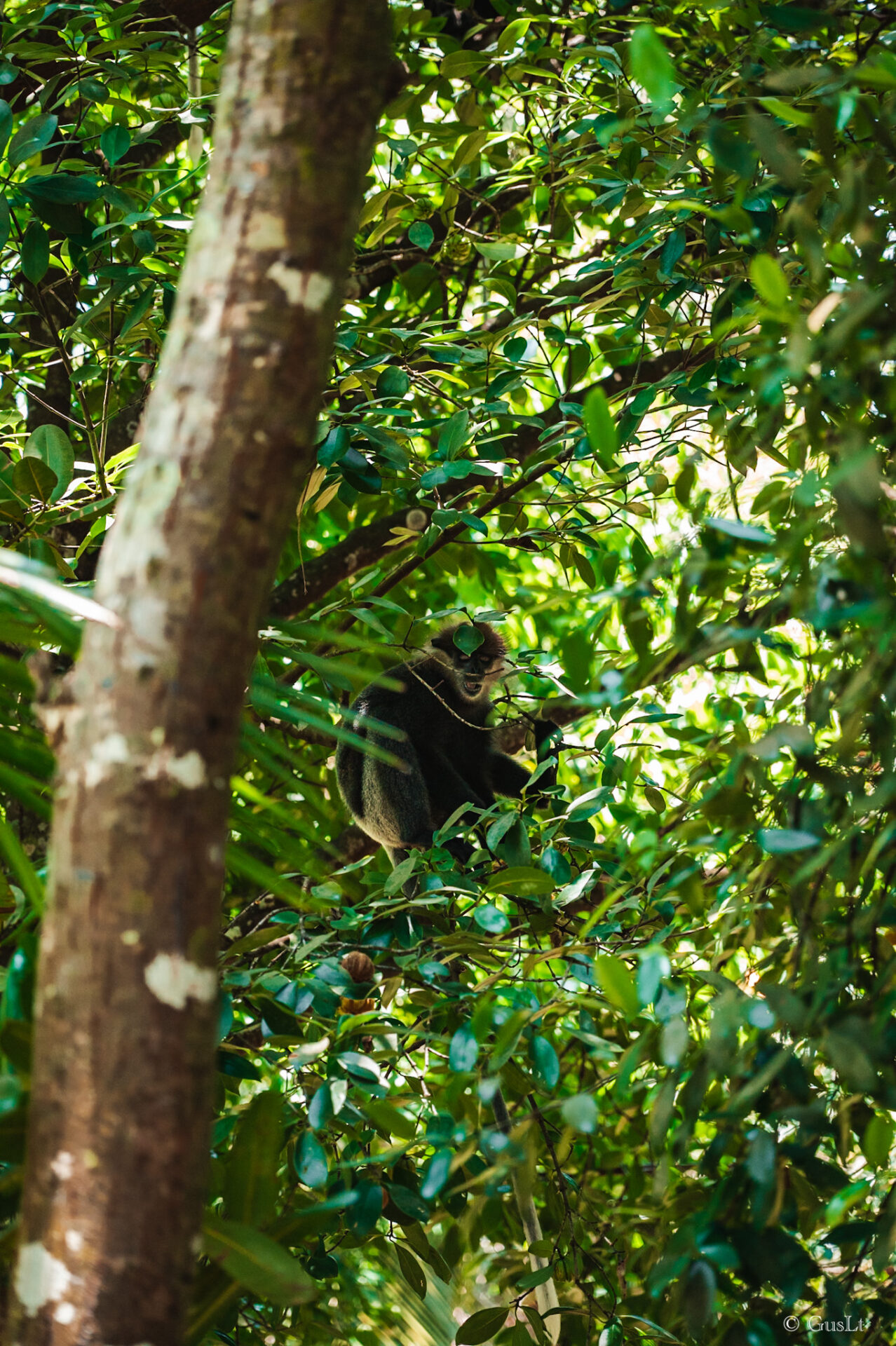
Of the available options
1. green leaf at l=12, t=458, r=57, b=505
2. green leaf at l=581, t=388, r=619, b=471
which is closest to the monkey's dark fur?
green leaf at l=12, t=458, r=57, b=505

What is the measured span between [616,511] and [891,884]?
53.8 inches

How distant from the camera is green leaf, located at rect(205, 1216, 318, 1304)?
3.19 feet

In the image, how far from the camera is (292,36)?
3.12ft

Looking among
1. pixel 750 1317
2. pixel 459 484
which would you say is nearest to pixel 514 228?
pixel 459 484

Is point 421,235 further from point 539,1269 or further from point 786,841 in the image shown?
point 539,1269

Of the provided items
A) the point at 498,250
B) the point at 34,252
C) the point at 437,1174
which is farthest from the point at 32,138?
the point at 437,1174

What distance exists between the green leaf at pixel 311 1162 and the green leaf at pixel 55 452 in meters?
1.35

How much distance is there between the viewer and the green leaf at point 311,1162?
1.49 meters

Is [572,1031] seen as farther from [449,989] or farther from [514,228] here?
[514,228]

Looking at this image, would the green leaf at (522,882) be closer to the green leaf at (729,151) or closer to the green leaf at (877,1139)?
the green leaf at (877,1139)

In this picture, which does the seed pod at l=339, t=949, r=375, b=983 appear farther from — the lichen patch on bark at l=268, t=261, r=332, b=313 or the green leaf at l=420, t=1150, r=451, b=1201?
the lichen patch on bark at l=268, t=261, r=332, b=313

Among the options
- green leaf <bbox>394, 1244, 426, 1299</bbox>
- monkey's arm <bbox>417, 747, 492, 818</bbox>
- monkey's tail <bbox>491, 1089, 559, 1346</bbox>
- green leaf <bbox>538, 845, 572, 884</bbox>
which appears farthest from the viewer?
monkey's arm <bbox>417, 747, 492, 818</bbox>

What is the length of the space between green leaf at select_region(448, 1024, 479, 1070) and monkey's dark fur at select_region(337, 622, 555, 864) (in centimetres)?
187

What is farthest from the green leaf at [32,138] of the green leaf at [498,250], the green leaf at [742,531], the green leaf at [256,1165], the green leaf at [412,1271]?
the green leaf at [412,1271]
